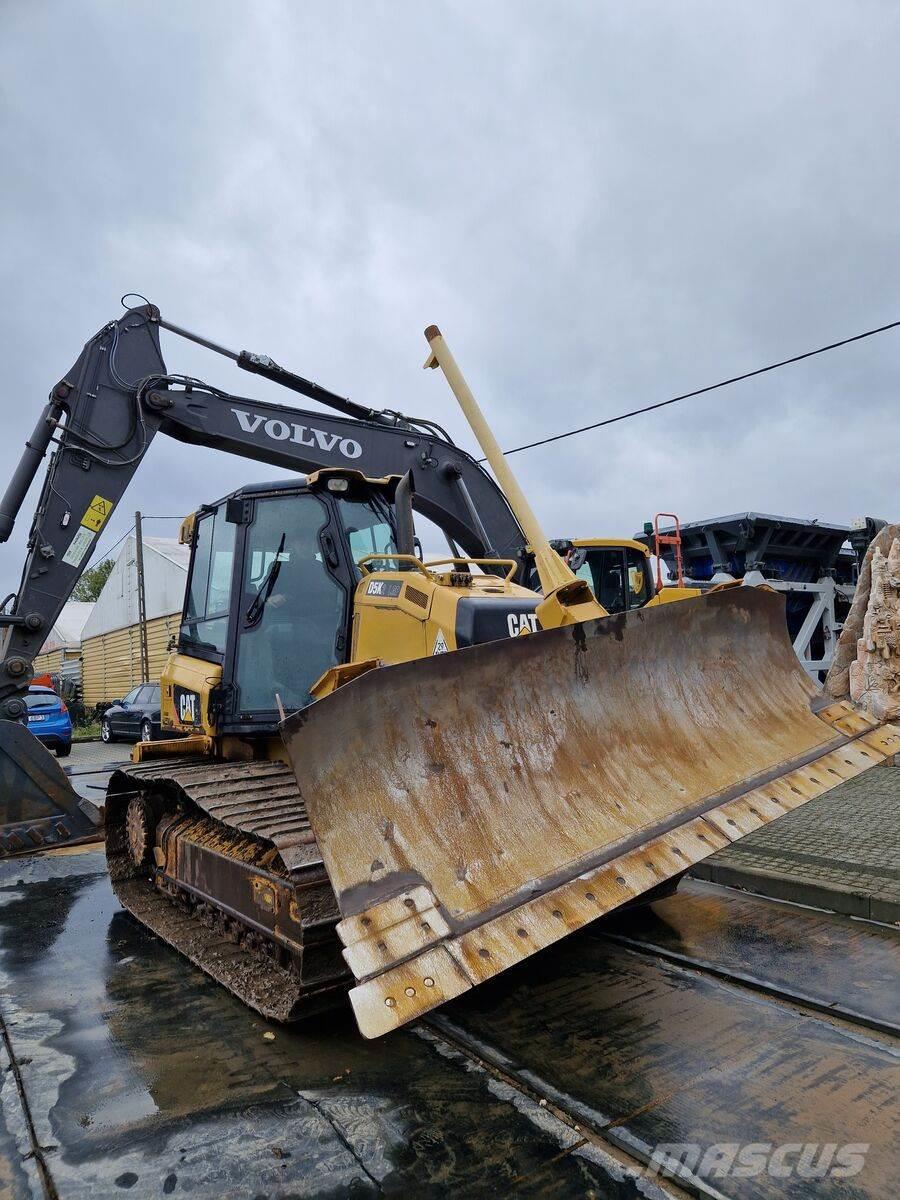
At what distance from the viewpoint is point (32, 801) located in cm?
697

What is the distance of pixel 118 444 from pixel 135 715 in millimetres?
12420

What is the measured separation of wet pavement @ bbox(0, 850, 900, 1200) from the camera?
2490mm

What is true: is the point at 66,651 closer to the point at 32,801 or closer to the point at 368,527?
the point at 32,801

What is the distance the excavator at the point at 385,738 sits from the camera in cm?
274

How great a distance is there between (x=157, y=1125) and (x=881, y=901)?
3875mm

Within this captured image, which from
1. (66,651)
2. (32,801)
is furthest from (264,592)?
(66,651)

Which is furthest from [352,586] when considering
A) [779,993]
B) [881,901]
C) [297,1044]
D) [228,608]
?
[881,901]

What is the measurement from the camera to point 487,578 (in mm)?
5211

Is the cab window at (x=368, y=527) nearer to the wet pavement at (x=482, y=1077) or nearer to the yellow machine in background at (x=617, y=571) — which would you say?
the wet pavement at (x=482, y=1077)

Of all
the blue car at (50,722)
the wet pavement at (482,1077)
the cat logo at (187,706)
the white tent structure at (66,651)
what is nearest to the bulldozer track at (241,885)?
the wet pavement at (482,1077)

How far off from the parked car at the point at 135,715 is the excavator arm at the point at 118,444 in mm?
10830

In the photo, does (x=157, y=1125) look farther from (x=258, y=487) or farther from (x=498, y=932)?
(x=258, y=487)
